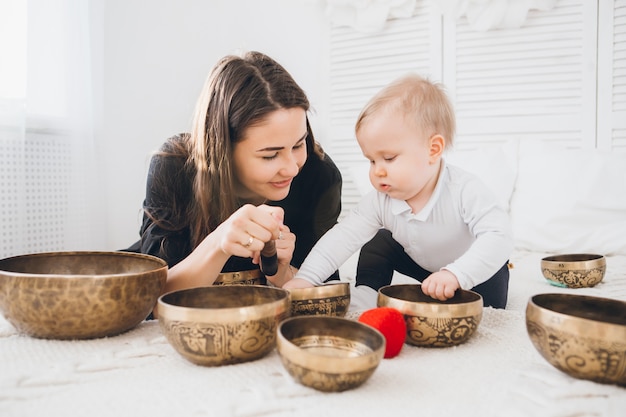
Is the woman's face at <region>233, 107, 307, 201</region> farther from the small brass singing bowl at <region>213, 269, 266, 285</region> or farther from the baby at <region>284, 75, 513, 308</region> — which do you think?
the small brass singing bowl at <region>213, 269, 266, 285</region>

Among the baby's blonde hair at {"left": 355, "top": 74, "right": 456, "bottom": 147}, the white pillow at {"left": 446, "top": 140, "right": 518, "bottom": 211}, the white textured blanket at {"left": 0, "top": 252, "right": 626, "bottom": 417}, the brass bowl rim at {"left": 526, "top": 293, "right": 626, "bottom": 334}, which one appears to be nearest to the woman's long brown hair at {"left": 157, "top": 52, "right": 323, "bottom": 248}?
the baby's blonde hair at {"left": 355, "top": 74, "right": 456, "bottom": 147}

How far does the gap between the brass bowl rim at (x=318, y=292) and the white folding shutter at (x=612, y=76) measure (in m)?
2.11

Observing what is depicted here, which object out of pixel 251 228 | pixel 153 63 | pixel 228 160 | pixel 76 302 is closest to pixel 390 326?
pixel 251 228

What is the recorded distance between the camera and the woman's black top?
1.25 meters

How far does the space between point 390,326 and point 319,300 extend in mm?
168

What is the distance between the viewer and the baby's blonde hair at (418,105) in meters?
1.19

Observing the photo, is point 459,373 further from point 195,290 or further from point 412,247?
point 412,247

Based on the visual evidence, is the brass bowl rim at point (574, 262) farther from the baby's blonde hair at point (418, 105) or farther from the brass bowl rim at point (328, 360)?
the brass bowl rim at point (328, 360)

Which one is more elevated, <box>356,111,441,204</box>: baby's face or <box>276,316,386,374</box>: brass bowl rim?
<box>356,111,441,204</box>: baby's face

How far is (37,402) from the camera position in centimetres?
56

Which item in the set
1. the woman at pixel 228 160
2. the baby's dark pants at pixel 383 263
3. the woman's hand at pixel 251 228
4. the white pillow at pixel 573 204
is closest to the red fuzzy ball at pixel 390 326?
the woman's hand at pixel 251 228

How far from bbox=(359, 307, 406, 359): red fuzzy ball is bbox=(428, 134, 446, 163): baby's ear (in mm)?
569

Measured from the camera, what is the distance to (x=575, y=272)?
4.64ft

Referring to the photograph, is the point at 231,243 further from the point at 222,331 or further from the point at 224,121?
the point at 224,121
